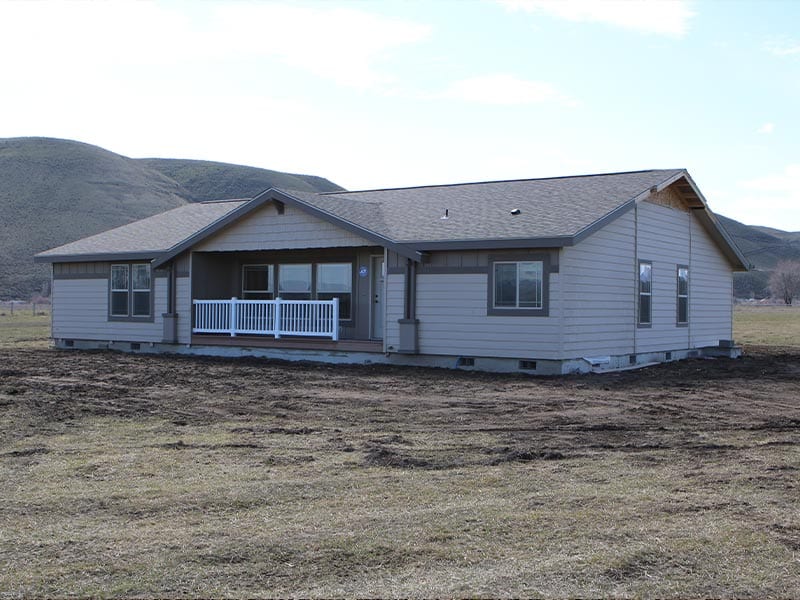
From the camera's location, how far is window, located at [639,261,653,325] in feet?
67.1

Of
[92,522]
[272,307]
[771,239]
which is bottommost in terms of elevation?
[92,522]

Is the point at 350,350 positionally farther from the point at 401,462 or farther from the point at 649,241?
the point at 401,462

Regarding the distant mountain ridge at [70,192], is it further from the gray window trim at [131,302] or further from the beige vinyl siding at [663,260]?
the beige vinyl siding at [663,260]

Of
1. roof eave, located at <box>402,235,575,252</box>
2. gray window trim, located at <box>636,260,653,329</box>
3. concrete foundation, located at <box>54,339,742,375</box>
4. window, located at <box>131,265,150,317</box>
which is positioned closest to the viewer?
roof eave, located at <box>402,235,575,252</box>

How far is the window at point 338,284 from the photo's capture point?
21.7 metres

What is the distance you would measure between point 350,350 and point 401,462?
11.4 meters

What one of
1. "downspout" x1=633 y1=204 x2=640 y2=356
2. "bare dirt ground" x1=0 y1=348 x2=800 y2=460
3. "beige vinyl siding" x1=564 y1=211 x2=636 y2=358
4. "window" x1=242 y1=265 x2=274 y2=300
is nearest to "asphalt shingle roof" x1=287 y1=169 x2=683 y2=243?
"beige vinyl siding" x1=564 y1=211 x2=636 y2=358

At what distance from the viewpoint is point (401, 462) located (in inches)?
342

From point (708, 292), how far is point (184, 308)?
1323cm

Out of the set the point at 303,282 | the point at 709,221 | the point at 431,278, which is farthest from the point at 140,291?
the point at 709,221

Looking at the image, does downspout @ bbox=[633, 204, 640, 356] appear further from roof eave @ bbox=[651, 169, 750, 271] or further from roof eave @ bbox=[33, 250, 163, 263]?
roof eave @ bbox=[33, 250, 163, 263]

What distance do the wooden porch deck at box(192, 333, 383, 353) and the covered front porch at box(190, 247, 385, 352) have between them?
21 mm

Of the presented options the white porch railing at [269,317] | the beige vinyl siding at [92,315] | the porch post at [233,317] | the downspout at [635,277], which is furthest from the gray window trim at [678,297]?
the beige vinyl siding at [92,315]

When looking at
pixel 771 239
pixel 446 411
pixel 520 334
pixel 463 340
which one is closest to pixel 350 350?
pixel 463 340
